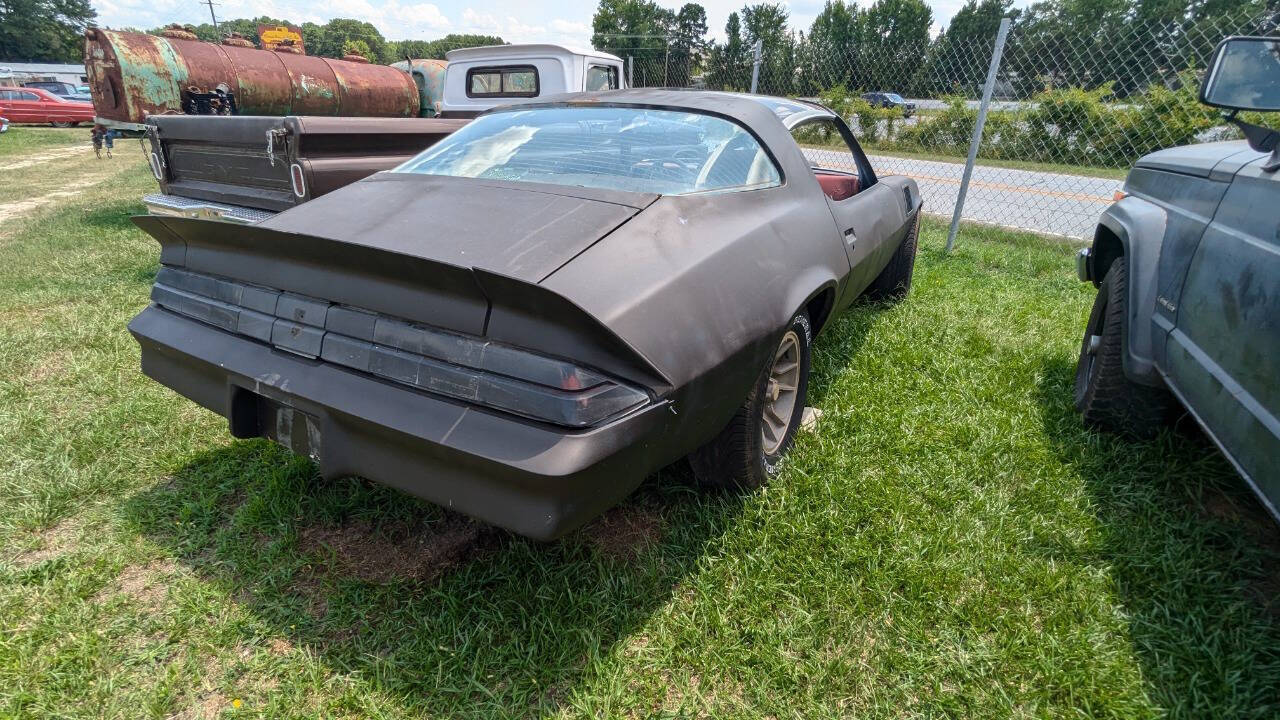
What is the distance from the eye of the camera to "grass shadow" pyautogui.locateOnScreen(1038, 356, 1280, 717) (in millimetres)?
1801

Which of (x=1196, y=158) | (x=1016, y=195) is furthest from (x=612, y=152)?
(x=1016, y=195)

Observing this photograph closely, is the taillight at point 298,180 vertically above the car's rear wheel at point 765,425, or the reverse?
the taillight at point 298,180

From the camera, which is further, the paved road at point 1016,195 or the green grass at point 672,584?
the paved road at point 1016,195

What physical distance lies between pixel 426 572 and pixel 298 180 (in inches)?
115

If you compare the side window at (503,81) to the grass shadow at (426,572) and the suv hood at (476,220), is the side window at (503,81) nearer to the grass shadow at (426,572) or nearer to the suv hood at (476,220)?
the suv hood at (476,220)

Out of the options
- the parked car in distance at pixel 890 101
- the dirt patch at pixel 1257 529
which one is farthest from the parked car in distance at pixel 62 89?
the dirt patch at pixel 1257 529

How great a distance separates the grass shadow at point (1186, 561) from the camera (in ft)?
5.91

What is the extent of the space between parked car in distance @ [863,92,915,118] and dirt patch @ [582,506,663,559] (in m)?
10.5

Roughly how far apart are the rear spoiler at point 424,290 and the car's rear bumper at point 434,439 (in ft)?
0.58

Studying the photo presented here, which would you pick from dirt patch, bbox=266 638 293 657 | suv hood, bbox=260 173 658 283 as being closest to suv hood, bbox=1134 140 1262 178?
suv hood, bbox=260 173 658 283

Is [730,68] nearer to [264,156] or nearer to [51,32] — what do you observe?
[264,156]

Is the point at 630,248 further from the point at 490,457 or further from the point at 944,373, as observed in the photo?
the point at 944,373

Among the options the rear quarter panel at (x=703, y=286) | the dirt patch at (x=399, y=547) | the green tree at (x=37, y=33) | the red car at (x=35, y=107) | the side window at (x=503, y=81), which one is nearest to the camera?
the rear quarter panel at (x=703, y=286)

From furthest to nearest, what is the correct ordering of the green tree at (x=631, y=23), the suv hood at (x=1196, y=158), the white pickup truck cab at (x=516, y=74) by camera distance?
the green tree at (x=631, y=23) → the white pickup truck cab at (x=516, y=74) → the suv hood at (x=1196, y=158)
